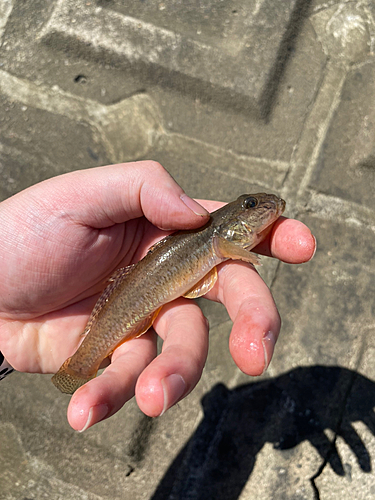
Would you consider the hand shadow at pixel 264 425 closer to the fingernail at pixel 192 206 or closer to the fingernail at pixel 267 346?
the fingernail at pixel 267 346

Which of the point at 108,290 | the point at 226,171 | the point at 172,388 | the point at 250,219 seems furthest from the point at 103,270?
the point at 226,171

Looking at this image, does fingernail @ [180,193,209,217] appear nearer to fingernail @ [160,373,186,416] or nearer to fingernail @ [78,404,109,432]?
fingernail @ [160,373,186,416]

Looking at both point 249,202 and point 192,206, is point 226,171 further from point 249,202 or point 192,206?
point 192,206

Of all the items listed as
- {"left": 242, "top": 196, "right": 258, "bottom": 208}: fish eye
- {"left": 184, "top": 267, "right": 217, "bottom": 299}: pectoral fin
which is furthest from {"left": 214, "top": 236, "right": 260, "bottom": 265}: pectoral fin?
{"left": 242, "top": 196, "right": 258, "bottom": 208}: fish eye

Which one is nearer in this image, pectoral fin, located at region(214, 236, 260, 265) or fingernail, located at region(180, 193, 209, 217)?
fingernail, located at region(180, 193, 209, 217)

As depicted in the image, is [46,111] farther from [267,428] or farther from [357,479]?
[357,479]

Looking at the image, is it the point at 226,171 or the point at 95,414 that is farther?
the point at 226,171

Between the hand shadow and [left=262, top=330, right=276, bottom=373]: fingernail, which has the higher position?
[left=262, top=330, right=276, bottom=373]: fingernail

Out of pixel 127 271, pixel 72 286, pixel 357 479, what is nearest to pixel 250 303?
pixel 127 271
